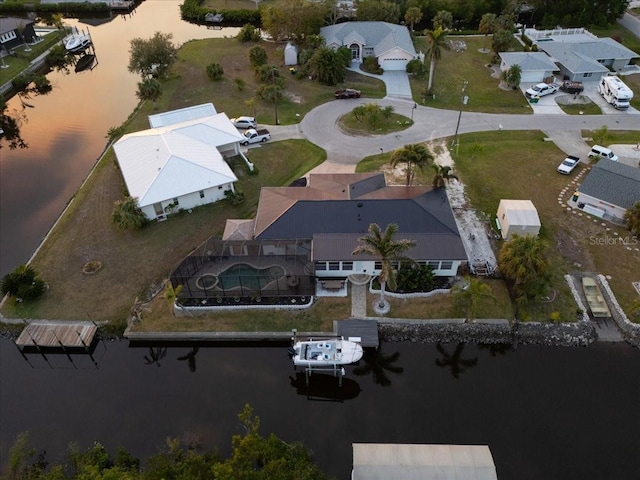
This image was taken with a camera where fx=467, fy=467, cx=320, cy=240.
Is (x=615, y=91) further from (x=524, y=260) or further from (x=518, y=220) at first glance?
(x=524, y=260)

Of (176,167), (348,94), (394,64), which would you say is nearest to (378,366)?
(176,167)

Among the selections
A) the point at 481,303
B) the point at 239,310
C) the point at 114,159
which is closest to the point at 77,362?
the point at 239,310

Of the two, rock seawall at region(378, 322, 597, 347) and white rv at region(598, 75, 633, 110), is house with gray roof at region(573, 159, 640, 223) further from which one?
white rv at region(598, 75, 633, 110)

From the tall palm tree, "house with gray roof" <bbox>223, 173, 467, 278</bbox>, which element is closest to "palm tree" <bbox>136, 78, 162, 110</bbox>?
"house with gray roof" <bbox>223, 173, 467, 278</bbox>

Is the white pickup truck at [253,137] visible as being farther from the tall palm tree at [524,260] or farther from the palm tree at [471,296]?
the tall palm tree at [524,260]

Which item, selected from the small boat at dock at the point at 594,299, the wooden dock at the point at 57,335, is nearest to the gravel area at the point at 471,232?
the small boat at dock at the point at 594,299

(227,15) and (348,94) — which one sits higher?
(348,94)
